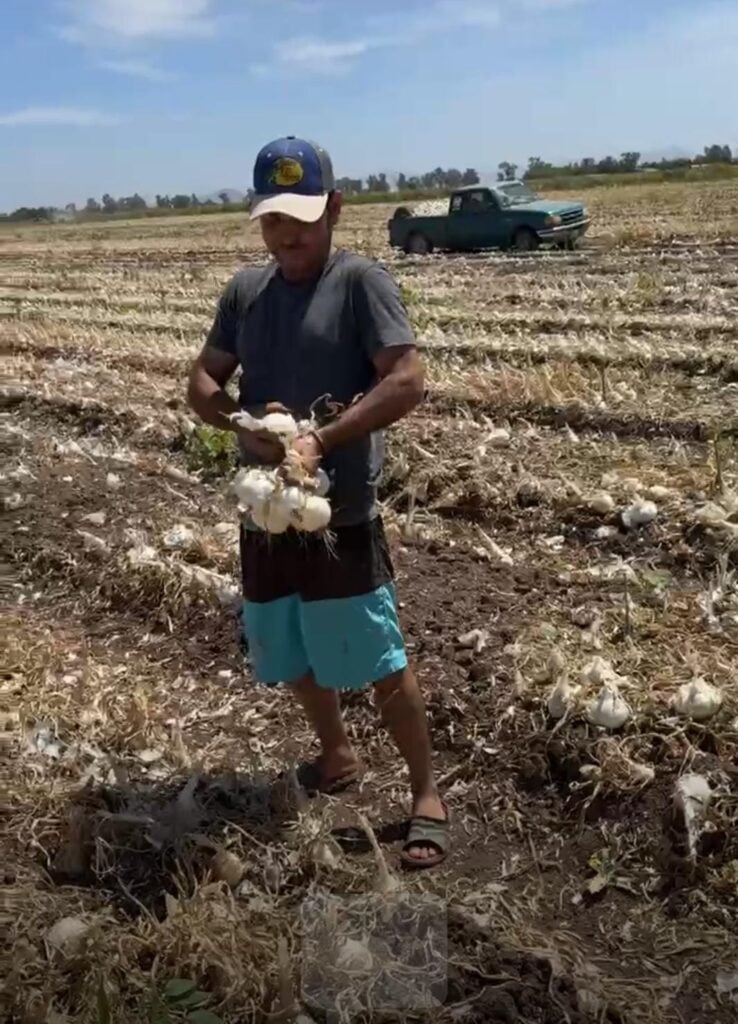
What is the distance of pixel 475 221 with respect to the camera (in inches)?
763

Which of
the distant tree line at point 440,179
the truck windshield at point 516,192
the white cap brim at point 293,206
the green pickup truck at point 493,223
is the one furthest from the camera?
the distant tree line at point 440,179

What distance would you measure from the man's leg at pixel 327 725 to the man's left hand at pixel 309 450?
2.38 feet

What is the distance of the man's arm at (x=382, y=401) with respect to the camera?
2650 millimetres

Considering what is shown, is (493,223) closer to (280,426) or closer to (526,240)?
(526,240)

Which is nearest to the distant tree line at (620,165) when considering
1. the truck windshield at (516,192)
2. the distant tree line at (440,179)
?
the distant tree line at (440,179)

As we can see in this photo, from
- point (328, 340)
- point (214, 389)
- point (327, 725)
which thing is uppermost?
point (328, 340)

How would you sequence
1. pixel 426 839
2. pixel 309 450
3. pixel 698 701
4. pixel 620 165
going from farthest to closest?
pixel 620 165 → pixel 698 701 → pixel 426 839 → pixel 309 450

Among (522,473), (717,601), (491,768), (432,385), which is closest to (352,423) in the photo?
(491,768)

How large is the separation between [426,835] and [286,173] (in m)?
1.65

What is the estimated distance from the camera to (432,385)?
24.2 feet

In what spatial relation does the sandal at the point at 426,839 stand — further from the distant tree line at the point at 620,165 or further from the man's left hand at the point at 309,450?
the distant tree line at the point at 620,165

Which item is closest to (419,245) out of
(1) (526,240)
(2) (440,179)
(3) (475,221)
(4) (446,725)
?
(3) (475,221)

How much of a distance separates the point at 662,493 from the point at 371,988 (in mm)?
2802

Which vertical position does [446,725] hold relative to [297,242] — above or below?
below
